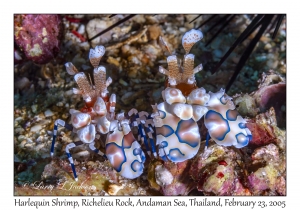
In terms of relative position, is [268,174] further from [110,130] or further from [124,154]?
[110,130]

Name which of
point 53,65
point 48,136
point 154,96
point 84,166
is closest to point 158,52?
point 154,96

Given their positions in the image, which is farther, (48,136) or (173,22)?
(173,22)

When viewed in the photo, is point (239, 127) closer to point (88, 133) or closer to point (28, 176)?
Result: point (88, 133)

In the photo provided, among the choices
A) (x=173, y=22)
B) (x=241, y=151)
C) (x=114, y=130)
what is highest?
(x=173, y=22)

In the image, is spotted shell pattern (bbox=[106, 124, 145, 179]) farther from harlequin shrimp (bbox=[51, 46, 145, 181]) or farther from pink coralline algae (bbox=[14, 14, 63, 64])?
pink coralline algae (bbox=[14, 14, 63, 64])

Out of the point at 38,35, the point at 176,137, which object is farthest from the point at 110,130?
the point at 38,35
